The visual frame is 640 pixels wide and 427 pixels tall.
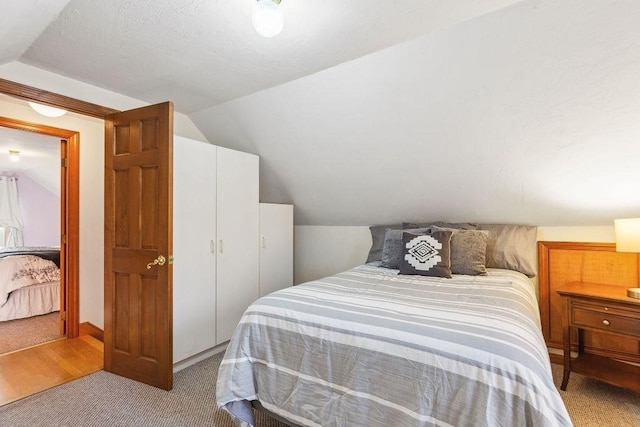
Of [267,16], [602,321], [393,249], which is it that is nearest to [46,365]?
[393,249]

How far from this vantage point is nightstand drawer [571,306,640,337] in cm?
190

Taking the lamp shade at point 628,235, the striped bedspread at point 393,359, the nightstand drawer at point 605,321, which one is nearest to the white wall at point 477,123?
the lamp shade at point 628,235

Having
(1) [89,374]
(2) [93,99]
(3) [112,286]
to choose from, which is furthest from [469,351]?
(2) [93,99]

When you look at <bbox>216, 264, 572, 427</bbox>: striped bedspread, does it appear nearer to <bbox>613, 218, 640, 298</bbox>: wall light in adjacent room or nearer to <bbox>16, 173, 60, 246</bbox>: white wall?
<bbox>613, 218, 640, 298</bbox>: wall light in adjacent room

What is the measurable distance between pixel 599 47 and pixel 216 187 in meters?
→ 2.58

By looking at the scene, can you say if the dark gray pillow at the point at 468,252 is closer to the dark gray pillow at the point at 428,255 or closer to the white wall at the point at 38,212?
the dark gray pillow at the point at 428,255

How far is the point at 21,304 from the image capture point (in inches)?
147

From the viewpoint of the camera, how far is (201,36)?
5.96ft

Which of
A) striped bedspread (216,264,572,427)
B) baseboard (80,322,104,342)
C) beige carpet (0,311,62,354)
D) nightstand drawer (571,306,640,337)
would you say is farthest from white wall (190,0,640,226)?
beige carpet (0,311,62,354)

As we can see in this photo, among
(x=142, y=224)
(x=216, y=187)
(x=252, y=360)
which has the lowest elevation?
(x=252, y=360)

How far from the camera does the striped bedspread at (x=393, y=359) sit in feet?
3.68

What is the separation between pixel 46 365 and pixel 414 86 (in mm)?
3467

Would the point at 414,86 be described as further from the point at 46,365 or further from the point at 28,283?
the point at 28,283

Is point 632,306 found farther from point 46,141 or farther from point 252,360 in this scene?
point 46,141
